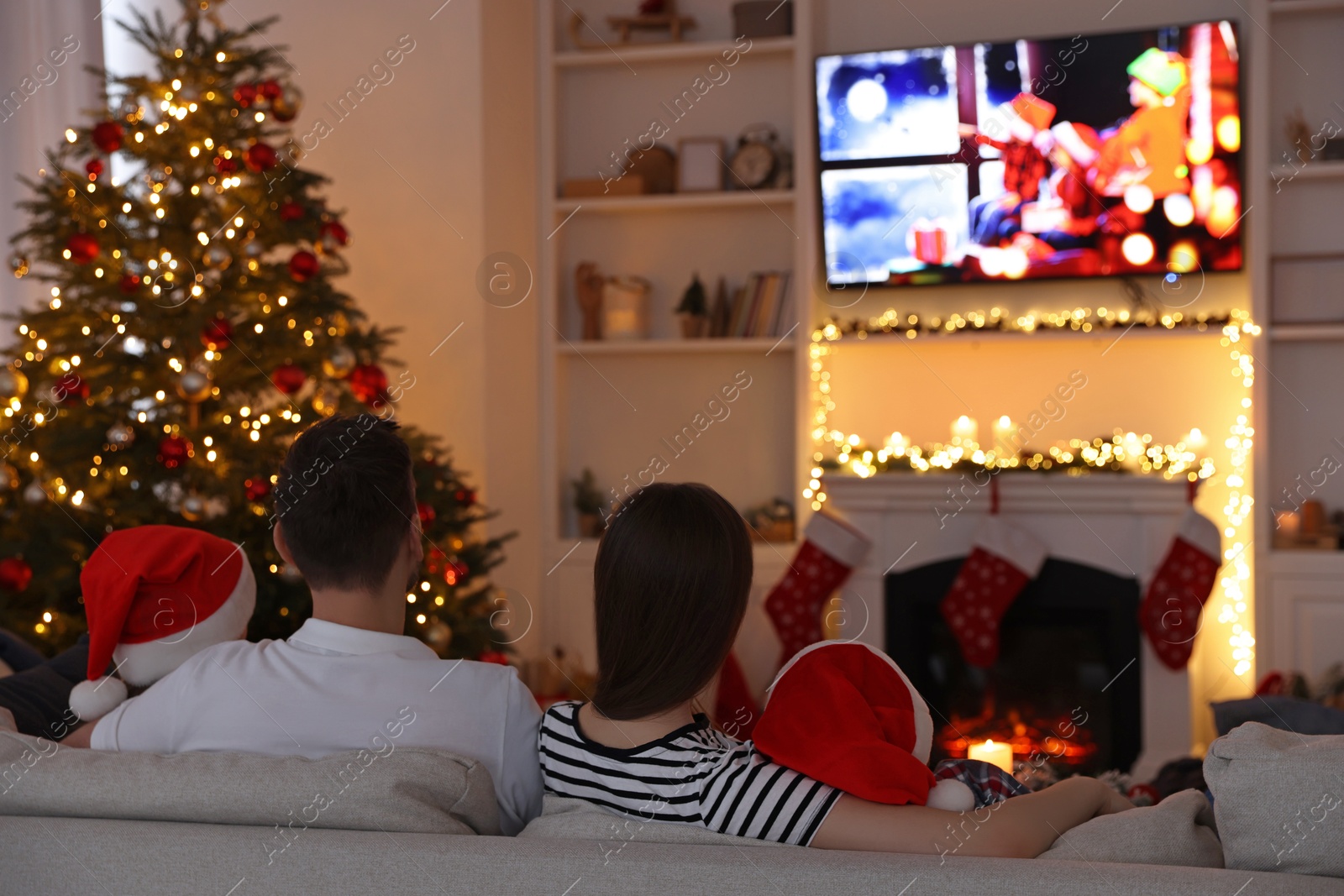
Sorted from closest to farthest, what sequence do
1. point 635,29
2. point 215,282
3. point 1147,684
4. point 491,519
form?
point 215,282, point 1147,684, point 491,519, point 635,29

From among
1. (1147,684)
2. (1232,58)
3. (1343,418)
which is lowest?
(1147,684)

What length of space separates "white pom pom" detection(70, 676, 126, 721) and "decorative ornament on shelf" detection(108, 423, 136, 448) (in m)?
1.46

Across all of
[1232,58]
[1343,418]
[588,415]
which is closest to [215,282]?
[588,415]

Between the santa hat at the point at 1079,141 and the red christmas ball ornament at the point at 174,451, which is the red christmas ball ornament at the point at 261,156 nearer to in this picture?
the red christmas ball ornament at the point at 174,451

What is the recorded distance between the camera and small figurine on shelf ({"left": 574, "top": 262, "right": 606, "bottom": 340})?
4305 mm

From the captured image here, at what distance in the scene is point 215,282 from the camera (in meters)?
3.01

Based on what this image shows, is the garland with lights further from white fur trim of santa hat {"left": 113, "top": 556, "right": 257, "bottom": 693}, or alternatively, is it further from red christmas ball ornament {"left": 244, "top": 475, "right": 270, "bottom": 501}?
white fur trim of santa hat {"left": 113, "top": 556, "right": 257, "bottom": 693}

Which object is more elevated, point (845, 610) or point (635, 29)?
point (635, 29)

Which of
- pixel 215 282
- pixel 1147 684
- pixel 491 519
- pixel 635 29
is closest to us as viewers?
pixel 215 282

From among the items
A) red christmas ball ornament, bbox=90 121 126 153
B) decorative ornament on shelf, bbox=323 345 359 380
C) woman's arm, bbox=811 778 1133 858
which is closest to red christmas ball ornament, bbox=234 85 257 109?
red christmas ball ornament, bbox=90 121 126 153

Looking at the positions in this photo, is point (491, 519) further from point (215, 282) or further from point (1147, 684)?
point (1147, 684)

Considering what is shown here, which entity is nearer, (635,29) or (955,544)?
(955,544)

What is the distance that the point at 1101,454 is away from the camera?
3.72 metres

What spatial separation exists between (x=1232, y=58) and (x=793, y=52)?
56.5 inches
